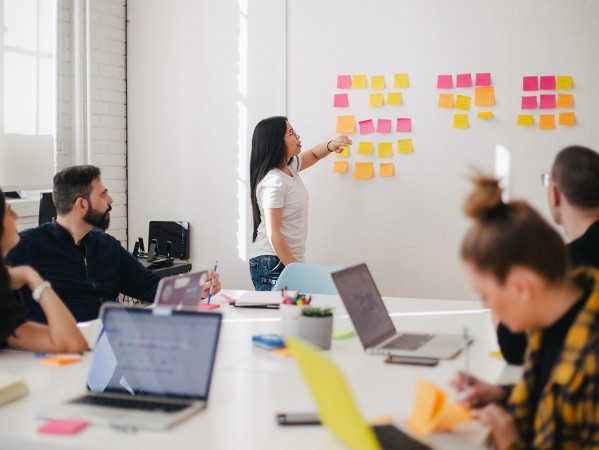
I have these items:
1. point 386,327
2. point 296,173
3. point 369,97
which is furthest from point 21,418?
point 369,97

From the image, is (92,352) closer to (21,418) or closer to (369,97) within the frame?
(21,418)

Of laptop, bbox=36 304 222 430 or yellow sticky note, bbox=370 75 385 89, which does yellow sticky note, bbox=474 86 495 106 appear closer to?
yellow sticky note, bbox=370 75 385 89

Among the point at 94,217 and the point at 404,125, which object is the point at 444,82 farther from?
the point at 94,217

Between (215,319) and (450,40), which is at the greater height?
(450,40)

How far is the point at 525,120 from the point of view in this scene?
13.1ft

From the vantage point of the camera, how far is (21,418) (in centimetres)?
157

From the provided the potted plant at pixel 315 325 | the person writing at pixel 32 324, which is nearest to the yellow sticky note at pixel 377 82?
the potted plant at pixel 315 325

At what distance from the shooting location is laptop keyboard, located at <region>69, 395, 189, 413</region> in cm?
159

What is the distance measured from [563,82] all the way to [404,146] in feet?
3.01

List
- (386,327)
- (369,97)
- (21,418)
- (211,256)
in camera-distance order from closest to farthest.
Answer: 1. (21,418)
2. (386,327)
3. (369,97)
4. (211,256)

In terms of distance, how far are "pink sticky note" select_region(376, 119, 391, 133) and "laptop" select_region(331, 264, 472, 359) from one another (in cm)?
208

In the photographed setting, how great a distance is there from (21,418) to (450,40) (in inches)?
129

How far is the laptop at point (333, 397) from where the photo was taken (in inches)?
44.4

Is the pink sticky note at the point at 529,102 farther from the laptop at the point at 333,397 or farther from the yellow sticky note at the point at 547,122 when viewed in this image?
the laptop at the point at 333,397
